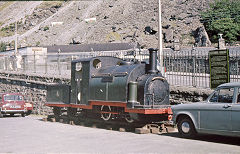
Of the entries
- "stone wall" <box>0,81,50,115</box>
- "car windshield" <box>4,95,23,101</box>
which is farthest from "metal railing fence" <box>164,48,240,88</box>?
"car windshield" <box>4,95,23,101</box>

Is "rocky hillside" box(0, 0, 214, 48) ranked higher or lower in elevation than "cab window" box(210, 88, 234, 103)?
higher

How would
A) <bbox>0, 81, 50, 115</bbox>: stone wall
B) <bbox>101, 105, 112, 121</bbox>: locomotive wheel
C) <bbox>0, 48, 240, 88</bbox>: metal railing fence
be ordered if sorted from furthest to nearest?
<bbox>0, 81, 50, 115</bbox>: stone wall → <bbox>0, 48, 240, 88</bbox>: metal railing fence → <bbox>101, 105, 112, 121</bbox>: locomotive wheel

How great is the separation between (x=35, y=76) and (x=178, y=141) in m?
17.4

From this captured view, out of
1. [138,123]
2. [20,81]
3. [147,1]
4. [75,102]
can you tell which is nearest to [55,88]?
[75,102]

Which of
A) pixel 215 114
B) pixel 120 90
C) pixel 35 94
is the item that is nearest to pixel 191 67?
pixel 120 90

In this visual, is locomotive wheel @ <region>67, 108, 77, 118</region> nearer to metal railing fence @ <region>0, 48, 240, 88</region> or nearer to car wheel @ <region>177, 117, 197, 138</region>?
metal railing fence @ <region>0, 48, 240, 88</region>

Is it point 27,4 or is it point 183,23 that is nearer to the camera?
point 183,23

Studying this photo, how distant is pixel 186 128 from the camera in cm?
1131

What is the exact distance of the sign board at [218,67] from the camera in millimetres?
13305

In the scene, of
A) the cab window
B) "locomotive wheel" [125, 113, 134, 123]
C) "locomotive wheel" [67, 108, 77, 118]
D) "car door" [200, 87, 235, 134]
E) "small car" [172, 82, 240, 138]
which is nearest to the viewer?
"small car" [172, 82, 240, 138]

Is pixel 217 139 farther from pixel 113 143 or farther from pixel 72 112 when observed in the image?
pixel 72 112

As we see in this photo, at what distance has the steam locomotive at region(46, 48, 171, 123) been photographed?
43.1 ft

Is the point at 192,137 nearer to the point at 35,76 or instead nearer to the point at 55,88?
the point at 55,88

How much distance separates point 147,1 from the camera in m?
104
